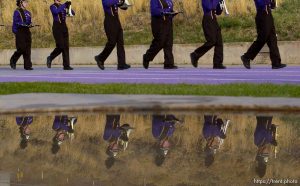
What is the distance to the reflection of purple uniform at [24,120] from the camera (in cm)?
1014

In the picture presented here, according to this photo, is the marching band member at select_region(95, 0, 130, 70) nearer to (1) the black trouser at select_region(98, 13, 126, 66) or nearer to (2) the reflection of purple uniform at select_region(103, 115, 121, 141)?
(1) the black trouser at select_region(98, 13, 126, 66)

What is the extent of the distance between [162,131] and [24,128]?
1.63 meters

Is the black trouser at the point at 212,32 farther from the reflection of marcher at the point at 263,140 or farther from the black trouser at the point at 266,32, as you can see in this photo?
the reflection of marcher at the point at 263,140

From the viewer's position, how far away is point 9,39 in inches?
1246

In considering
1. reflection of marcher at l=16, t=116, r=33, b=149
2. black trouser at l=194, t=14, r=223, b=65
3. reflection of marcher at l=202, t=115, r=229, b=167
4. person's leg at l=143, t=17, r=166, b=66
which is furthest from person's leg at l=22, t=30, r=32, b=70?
reflection of marcher at l=202, t=115, r=229, b=167

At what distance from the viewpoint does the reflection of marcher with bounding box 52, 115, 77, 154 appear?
8.49 metres

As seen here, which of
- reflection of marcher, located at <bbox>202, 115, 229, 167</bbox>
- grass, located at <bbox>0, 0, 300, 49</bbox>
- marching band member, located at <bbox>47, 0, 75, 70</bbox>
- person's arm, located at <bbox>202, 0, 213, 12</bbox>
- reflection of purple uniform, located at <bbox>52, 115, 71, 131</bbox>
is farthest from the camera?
grass, located at <bbox>0, 0, 300, 49</bbox>

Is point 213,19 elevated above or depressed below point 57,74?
above

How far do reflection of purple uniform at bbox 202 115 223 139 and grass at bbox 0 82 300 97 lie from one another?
2600mm

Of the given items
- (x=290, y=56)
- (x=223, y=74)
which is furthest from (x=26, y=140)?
(x=290, y=56)

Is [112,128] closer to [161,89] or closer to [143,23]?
[161,89]

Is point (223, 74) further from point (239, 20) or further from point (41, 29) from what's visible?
point (41, 29)

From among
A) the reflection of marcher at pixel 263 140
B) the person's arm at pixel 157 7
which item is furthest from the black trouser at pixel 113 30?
the reflection of marcher at pixel 263 140

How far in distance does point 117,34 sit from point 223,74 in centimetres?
319
